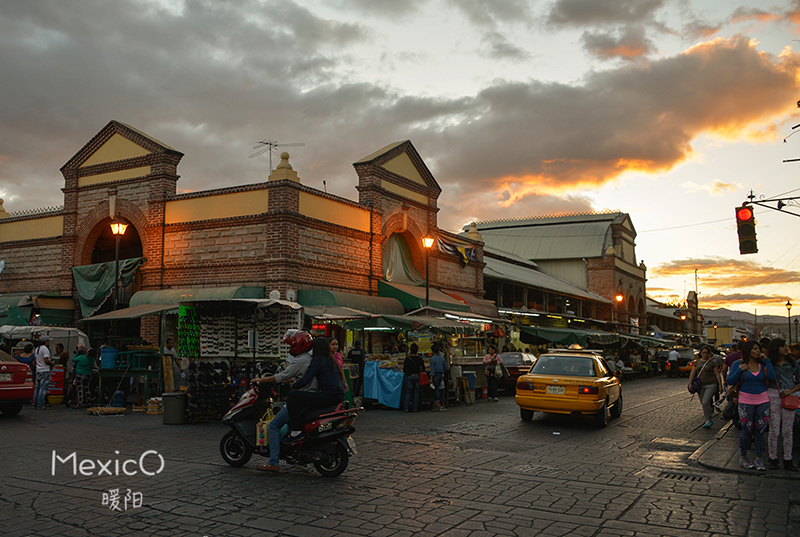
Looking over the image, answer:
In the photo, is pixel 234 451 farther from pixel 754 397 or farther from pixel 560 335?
pixel 560 335

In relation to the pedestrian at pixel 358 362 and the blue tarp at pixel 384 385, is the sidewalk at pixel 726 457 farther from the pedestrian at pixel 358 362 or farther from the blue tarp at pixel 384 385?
the pedestrian at pixel 358 362

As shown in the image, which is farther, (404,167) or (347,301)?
(404,167)

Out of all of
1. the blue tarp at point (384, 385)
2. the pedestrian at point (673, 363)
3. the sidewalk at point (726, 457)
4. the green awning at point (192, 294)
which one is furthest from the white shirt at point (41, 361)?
the pedestrian at point (673, 363)

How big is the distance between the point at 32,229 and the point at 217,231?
9573 mm

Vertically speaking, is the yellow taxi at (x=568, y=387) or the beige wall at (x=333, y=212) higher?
the beige wall at (x=333, y=212)

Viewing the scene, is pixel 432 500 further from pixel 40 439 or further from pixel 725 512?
pixel 40 439

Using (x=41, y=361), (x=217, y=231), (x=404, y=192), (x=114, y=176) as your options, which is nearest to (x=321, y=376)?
(x=41, y=361)

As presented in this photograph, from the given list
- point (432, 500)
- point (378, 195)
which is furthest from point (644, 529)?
point (378, 195)

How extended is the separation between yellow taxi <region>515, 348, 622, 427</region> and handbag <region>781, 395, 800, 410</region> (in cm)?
451

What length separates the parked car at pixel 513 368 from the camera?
2270cm

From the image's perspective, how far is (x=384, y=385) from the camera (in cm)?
1753

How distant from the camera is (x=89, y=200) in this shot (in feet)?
79.7

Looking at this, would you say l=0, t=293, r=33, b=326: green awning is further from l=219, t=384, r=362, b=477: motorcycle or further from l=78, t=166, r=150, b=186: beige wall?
l=219, t=384, r=362, b=477: motorcycle

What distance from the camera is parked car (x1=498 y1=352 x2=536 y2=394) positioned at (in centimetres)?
2270
